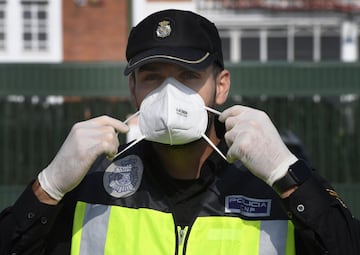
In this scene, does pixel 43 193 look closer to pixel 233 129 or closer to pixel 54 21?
pixel 233 129

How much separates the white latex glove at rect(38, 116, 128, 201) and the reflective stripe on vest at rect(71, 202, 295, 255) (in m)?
0.16

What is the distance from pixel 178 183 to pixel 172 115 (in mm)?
239

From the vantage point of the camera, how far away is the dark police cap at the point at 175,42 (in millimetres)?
2840

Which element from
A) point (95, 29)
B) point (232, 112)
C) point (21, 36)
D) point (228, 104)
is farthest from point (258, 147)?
point (95, 29)

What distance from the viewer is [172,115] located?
2818 millimetres

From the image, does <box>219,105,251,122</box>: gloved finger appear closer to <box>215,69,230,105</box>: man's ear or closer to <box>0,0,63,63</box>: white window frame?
<box>215,69,230,105</box>: man's ear

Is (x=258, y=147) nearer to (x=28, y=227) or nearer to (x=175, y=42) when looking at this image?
(x=175, y=42)

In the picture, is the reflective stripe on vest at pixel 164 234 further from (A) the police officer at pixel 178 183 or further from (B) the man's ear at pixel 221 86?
(B) the man's ear at pixel 221 86

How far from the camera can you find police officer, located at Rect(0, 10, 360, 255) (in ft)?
8.90

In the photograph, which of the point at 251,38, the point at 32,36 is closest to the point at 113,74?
the point at 32,36

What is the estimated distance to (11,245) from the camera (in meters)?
2.81

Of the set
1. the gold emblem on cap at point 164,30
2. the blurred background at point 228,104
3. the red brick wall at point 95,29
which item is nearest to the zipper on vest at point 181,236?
the gold emblem on cap at point 164,30

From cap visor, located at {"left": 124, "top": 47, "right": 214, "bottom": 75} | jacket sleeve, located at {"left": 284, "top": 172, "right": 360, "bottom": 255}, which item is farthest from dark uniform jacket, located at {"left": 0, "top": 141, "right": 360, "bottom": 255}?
cap visor, located at {"left": 124, "top": 47, "right": 214, "bottom": 75}

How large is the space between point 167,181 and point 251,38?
23.5 metres
